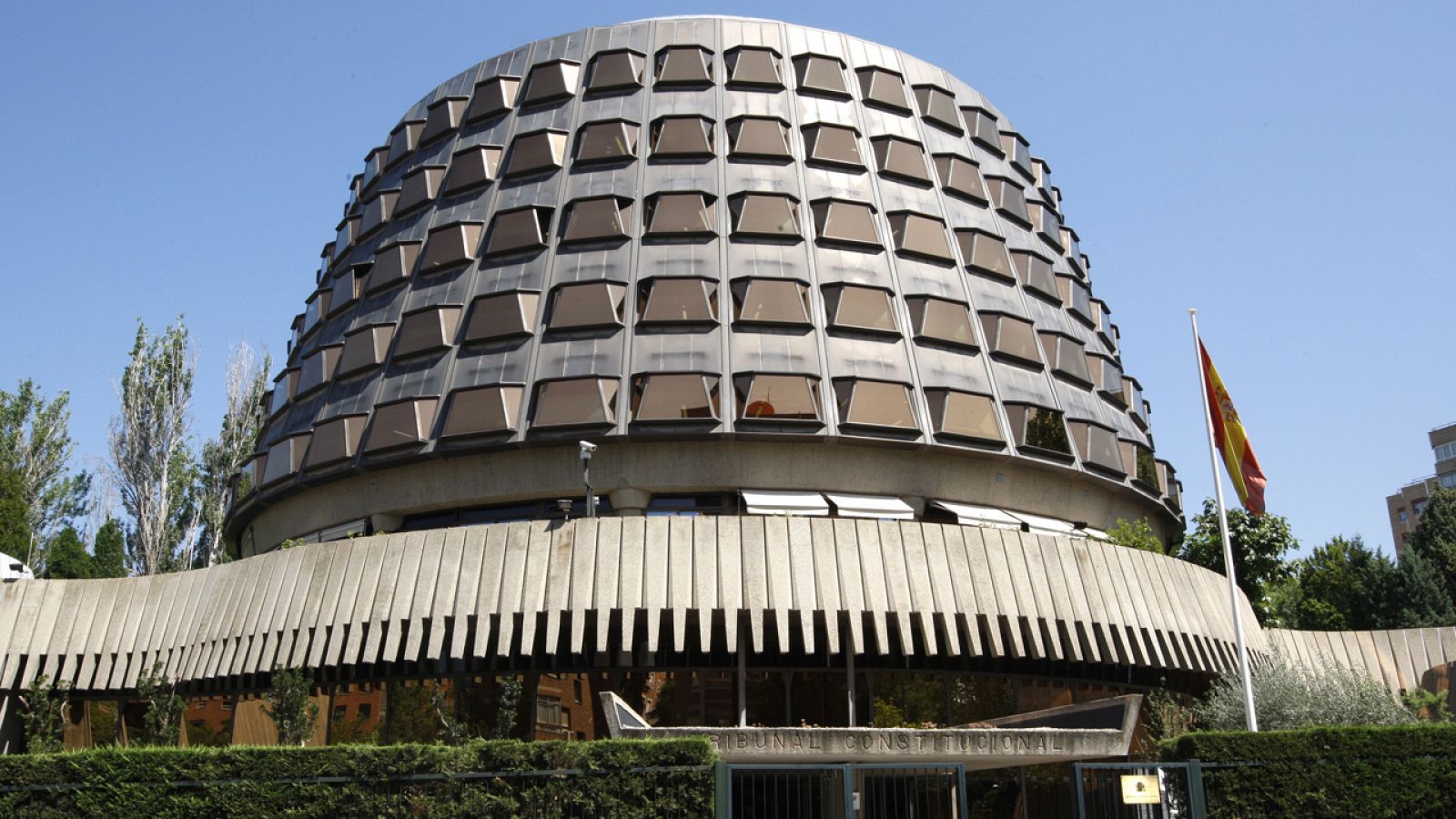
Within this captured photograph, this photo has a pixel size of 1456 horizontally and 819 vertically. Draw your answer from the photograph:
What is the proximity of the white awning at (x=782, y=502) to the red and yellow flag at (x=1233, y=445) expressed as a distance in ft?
30.9

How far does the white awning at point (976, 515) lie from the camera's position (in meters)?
31.9

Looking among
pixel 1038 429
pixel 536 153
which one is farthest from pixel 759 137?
pixel 1038 429

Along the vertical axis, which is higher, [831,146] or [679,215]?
[831,146]

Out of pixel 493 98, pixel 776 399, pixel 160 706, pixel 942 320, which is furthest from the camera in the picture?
pixel 493 98

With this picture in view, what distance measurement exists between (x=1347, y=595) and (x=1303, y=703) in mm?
28141

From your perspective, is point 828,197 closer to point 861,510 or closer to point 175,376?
point 861,510

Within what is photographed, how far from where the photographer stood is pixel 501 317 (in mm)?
33562

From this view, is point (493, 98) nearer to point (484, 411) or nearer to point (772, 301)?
point (484, 411)

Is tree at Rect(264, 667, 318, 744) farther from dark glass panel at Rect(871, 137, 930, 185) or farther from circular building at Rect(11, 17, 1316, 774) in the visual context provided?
dark glass panel at Rect(871, 137, 930, 185)

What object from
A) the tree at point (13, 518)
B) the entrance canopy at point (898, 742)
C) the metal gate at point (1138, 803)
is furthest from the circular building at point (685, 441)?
the tree at point (13, 518)

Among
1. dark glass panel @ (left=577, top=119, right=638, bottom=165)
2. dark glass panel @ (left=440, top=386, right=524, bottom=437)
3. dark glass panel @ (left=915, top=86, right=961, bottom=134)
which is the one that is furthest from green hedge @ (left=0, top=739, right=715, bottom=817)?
dark glass panel @ (left=915, top=86, right=961, bottom=134)

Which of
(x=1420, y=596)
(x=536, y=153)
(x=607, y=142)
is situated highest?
(x=607, y=142)

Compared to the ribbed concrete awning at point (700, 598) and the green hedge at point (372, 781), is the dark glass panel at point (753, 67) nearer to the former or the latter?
the ribbed concrete awning at point (700, 598)

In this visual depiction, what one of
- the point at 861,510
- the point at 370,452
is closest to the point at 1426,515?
the point at 861,510
